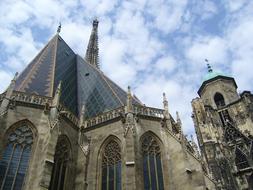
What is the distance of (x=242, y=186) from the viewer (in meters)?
20.2

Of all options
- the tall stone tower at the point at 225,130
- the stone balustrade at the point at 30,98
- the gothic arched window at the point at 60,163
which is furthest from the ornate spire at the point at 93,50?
the gothic arched window at the point at 60,163

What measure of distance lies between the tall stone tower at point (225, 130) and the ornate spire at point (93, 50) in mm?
12162

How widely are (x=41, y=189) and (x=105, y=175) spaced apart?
3.06 metres

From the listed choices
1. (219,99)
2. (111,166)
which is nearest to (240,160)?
(219,99)

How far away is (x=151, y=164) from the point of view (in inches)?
488

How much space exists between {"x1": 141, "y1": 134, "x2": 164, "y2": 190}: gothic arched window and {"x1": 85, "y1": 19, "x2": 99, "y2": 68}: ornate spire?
20.5 m

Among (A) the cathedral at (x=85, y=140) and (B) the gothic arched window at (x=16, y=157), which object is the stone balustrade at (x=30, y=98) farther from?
(B) the gothic arched window at (x=16, y=157)

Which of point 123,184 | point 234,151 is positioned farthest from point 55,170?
point 234,151

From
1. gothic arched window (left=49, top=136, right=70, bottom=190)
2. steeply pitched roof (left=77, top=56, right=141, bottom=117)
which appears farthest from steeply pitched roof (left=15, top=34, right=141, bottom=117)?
gothic arched window (left=49, top=136, right=70, bottom=190)

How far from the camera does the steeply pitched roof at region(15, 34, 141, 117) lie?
14945 mm

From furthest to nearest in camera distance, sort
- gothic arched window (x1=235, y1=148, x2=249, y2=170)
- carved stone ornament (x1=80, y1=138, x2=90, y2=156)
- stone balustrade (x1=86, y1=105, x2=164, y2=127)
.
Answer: gothic arched window (x1=235, y1=148, x2=249, y2=170) → stone balustrade (x1=86, y1=105, x2=164, y2=127) → carved stone ornament (x1=80, y1=138, x2=90, y2=156)

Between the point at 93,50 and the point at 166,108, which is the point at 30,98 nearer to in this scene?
the point at 166,108

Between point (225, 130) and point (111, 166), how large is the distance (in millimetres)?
14542

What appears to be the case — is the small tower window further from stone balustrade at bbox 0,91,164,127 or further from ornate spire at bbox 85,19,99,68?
stone balustrade at bbox 0,91,164,127
